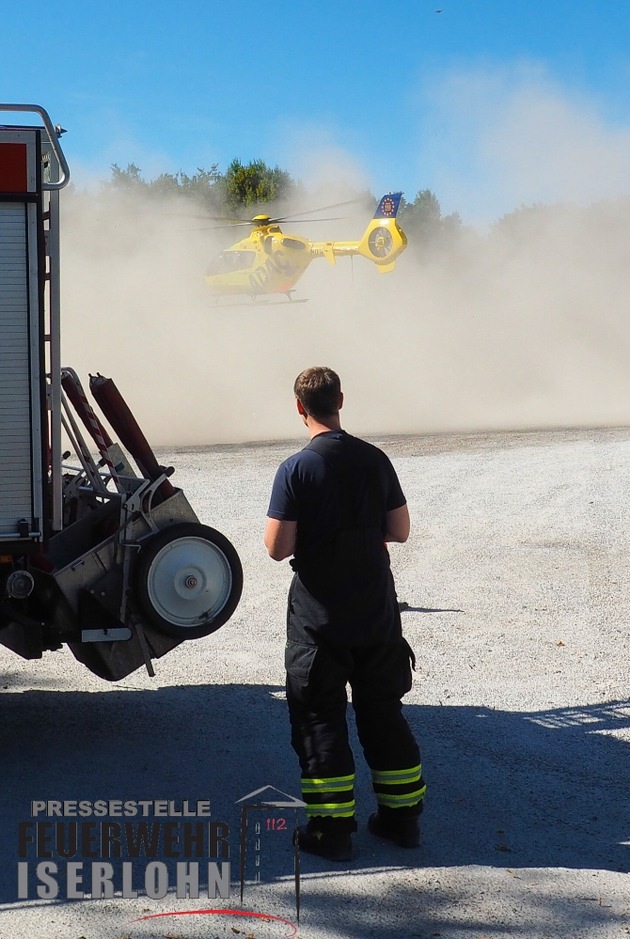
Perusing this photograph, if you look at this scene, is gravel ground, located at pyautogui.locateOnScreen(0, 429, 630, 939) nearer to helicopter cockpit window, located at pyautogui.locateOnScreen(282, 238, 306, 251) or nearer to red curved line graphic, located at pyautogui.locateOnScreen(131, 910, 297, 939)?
red curved line graphic, located at pyautogui.locateOnScreen(131, 910, 297, 939)

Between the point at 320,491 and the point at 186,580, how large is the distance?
1221 mm

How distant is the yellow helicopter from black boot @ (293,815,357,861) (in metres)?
26.9

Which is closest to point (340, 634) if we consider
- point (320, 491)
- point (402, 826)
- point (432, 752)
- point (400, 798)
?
point (320, 491)

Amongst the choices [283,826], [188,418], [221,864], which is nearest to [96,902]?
[221,864]

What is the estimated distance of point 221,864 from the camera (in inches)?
149

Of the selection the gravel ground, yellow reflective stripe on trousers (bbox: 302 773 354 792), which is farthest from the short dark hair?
the gravel ground

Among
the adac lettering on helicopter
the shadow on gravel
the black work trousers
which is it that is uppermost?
the adac lettering on helicopter

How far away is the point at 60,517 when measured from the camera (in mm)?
4629

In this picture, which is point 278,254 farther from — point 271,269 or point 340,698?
point 340,698

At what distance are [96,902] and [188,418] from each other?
77.8 feet

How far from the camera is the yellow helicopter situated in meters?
30.4

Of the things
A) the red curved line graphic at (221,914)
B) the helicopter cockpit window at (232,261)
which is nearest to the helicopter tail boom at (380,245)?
the helicopter cockpit window at (232,261)

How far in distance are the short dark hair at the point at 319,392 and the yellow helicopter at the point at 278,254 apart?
2628 centimetres

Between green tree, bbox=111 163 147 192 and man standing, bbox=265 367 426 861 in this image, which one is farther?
green tree, bbox=111 163 147 192
